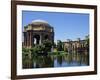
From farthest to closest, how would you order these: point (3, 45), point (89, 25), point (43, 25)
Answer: point (89, 25) < point (43, 25) < point (3, 45)

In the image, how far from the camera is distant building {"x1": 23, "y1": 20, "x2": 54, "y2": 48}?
217 centimetres

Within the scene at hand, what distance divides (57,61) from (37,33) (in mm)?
356

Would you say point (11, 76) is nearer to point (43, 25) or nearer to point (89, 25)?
point (43, 25)

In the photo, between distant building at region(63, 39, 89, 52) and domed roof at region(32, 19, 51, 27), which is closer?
domed roof at region(32, 19, 51, 27)

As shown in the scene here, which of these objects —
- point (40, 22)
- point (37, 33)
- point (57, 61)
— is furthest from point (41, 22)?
point (57, 61)

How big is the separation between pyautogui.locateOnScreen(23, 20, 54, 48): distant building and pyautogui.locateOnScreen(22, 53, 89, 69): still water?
158mm

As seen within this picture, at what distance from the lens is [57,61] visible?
2.26m

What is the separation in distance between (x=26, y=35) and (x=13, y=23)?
18cm

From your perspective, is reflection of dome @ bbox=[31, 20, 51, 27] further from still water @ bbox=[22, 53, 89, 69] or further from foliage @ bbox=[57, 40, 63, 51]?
still water @ bbox=[22, 53, 89, 69]

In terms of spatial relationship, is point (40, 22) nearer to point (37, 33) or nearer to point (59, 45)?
point (37, 33)

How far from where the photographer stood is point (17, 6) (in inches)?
83.4

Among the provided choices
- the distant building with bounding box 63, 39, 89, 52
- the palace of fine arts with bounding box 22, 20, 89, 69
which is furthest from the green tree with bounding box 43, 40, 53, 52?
the distant building with bounding box 63, 39, 89, 52

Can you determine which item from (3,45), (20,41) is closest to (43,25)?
(20,41)

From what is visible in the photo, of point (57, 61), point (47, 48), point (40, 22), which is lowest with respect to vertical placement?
point (57, 61)
